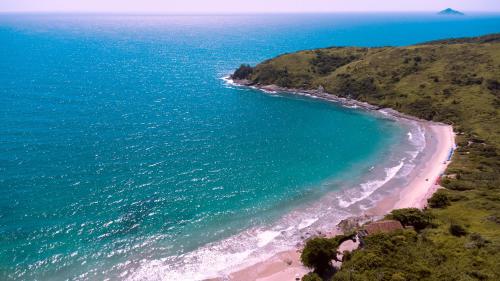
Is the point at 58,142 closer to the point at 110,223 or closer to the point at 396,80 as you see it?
the point at 110,223

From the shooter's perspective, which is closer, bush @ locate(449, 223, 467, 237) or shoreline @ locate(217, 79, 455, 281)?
shoreline @ locate(217, 79, 455, 281)

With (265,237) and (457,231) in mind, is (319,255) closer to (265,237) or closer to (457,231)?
(265,237)

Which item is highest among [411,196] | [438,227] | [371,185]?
[438,227]

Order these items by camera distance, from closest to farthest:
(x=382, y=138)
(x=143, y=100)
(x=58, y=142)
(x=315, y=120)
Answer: (x=58, y=142), (x=382, y=138), (x=315, y=120), (x=143, y=100)

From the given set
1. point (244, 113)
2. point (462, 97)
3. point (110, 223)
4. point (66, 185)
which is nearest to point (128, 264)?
point (110, 223)

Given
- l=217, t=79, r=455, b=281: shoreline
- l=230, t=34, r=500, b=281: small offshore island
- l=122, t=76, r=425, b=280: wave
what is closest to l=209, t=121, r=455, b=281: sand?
l=217, t=79, r=455, b=281: shoreline

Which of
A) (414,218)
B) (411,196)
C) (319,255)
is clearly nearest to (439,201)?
(411,196)

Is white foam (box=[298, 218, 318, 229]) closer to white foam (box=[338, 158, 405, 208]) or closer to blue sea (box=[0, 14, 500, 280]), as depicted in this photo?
blue sea (box=[0, 14, 500, 280])
